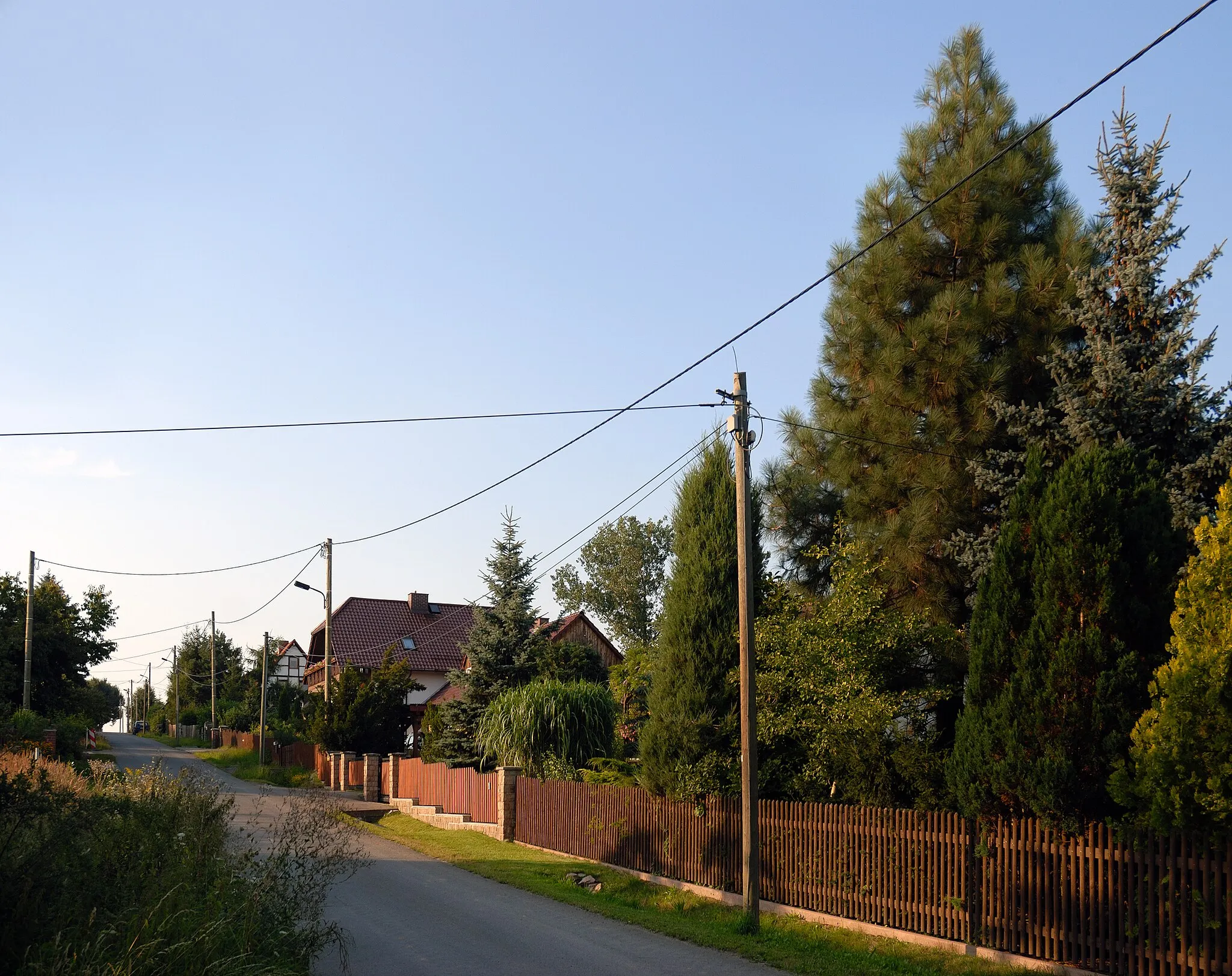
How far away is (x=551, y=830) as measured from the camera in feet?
68.0

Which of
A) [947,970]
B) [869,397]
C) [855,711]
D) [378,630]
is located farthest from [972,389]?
[378,630]

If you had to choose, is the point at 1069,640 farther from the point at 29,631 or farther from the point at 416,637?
the point at 416,637

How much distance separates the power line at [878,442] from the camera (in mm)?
17152

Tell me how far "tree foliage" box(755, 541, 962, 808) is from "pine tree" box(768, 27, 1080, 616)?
1.48 meters

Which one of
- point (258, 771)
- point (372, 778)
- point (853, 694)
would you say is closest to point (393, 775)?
point (372, 778)

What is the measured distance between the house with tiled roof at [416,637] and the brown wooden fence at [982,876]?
3348 cm

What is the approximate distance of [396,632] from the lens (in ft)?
189

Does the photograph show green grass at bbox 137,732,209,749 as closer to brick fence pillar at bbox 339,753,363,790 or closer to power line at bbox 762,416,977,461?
brick fence pillar at bbox 339,753,363,790

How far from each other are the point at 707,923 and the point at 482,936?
3113 millimetres

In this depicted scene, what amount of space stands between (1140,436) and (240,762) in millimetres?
43992

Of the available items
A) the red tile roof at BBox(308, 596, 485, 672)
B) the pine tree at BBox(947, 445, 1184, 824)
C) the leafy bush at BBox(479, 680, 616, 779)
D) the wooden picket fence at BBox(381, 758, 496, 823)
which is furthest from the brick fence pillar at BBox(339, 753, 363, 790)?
the pine tree at BBox(947, 445, 1184, 824)

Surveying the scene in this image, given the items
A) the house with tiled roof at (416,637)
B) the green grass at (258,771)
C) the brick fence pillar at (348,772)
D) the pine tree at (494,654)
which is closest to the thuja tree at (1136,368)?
the pine tree at (494,654)

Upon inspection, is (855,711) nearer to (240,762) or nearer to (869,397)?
(869,397)

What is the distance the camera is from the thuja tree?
1379 centimetres
